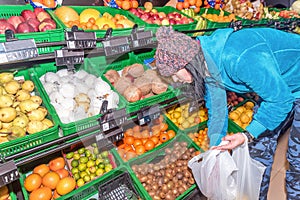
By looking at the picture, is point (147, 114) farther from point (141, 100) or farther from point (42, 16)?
point (42, 16)

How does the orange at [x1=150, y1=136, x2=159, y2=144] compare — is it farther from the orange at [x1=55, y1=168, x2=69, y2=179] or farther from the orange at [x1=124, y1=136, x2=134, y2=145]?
the orange at [x1=55, y1=168, x2=69, y2=179]

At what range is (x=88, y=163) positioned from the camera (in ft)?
5.97

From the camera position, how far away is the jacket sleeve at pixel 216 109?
144 cm

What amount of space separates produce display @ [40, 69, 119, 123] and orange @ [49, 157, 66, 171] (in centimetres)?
50

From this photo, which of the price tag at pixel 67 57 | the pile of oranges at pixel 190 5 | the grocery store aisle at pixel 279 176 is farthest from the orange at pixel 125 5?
the grocery store aisle at pixel 279 176

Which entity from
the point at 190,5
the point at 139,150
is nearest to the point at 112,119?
the point at 139,150

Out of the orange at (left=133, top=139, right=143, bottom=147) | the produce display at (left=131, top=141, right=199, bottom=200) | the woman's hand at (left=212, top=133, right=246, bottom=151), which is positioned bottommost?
the produce display at (left=131, top=141, right=199, bottom=200)

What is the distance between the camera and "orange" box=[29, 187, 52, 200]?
5.10ft

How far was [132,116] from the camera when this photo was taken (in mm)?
1559

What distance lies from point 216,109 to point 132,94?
0.56 metres

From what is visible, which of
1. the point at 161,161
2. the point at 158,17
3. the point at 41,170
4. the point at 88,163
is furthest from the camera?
the point at 158,17

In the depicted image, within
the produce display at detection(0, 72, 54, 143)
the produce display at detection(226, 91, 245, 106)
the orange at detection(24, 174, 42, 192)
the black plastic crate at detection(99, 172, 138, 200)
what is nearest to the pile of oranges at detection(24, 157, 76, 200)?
the orange at detection(24, 174, 42, 192)

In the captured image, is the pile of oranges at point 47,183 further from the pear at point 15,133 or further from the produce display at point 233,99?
the produce display at point 233,99

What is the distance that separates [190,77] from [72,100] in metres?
0.75
